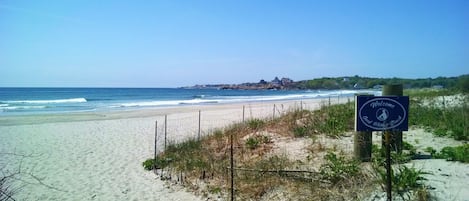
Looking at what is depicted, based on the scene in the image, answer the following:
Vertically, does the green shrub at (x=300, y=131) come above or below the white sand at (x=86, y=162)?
above

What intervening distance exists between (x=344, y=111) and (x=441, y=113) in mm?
2808

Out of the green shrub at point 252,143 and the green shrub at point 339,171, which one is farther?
the green shrub at point 252,143

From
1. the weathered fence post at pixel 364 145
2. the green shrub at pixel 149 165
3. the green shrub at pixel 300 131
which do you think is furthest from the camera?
the green shrub at pixel 300 131

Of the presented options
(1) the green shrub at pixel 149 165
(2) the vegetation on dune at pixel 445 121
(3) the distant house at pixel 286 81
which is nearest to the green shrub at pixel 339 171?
(2) the vegetation on dune at pixel 445 121

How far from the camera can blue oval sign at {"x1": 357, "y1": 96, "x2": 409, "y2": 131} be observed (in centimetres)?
521

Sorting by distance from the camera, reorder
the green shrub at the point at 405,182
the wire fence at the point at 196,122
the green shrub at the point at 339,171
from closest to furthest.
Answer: the green shrub at the point at 405,182
the green shrub at the point at 339,171
the wire fence at the point at 196,122

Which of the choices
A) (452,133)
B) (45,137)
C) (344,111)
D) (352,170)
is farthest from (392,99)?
(45,137)

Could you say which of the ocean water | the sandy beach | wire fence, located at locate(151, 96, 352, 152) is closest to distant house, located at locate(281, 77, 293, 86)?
the ocean water

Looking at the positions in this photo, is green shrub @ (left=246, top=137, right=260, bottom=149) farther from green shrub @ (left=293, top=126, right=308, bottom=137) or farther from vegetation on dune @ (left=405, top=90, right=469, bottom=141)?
vegetation on dune @ (left=405, top=90, right=469, bottom=141)

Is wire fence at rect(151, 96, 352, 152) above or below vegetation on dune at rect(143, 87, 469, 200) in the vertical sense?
below

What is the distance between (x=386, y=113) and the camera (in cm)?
522

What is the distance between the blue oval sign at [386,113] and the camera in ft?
17.1

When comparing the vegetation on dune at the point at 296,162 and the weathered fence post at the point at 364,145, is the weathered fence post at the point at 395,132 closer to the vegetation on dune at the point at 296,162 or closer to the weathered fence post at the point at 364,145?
the vegetation on dune at the point at 296,162

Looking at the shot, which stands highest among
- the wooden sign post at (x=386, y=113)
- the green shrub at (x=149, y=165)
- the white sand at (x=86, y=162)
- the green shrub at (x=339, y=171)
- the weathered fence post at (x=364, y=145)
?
the wooden sign post at (x=386, y=113)
